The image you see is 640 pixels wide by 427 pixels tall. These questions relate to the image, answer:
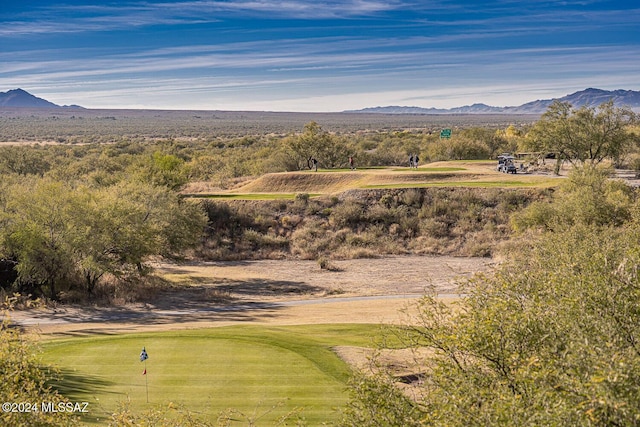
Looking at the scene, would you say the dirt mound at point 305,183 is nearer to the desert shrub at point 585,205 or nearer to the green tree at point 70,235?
the desert shrub at point 585,205

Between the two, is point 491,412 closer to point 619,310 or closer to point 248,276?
point 619,310

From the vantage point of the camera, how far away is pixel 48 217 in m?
32.9

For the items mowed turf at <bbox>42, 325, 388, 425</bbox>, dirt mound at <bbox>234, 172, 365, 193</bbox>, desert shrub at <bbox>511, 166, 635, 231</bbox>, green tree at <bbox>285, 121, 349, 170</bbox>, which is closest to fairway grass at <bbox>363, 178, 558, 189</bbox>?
dirt mound at <bbox>234, 172, 365, 193</bbox>

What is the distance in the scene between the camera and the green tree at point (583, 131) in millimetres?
54656

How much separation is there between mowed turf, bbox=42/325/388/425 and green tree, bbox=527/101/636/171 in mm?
40697

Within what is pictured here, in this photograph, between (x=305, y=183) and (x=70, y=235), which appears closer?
(x=70, y=235)

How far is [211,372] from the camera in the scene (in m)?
16.8

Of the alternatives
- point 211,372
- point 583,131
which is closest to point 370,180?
point 583,131

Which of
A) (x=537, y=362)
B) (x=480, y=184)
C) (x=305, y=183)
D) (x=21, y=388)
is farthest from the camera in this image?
(x=305, y=183)

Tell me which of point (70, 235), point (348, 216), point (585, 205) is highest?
point (585, 205)

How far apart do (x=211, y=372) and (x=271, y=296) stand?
20.5m

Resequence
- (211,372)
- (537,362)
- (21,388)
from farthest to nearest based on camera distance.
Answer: (211,372)
(21,388)
(537,362)

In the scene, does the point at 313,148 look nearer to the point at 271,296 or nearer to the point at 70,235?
the point at 271,296

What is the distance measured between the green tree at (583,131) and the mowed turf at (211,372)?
40697mm
